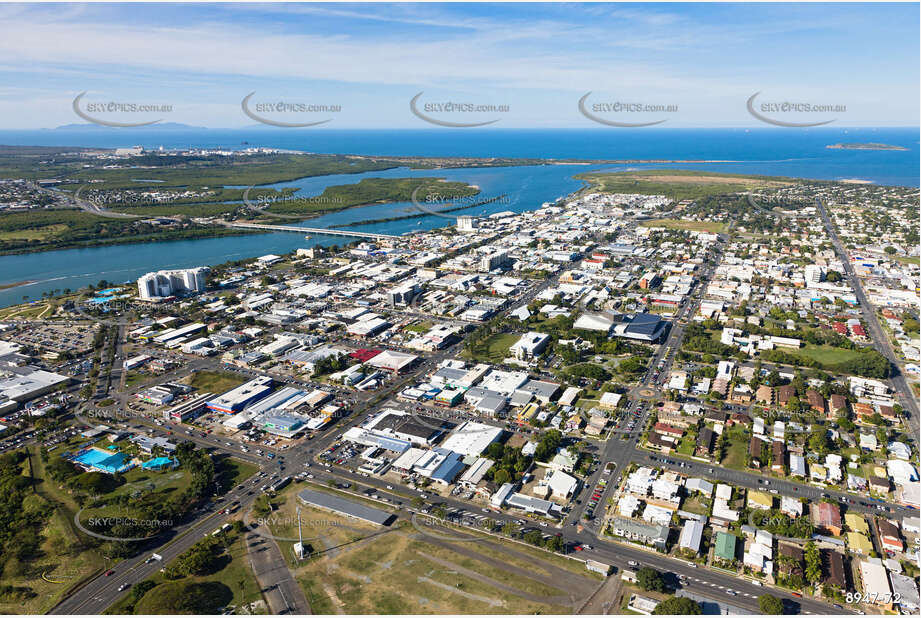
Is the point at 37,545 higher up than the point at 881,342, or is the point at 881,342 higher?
the point at 881,342

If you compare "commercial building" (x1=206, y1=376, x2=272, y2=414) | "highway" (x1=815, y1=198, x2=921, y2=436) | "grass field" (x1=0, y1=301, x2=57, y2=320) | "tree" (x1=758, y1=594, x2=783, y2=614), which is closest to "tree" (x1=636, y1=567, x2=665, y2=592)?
"tree" (x1=758, y1=594, x2=783, y2=614)

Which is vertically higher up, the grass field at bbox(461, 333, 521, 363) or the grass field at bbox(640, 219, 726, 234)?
the grass field at bbox(640, 219, 726, 234)

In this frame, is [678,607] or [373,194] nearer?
[678,607]

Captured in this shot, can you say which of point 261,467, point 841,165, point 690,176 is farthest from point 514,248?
point 841,165

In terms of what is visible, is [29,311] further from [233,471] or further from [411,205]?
[411,205]

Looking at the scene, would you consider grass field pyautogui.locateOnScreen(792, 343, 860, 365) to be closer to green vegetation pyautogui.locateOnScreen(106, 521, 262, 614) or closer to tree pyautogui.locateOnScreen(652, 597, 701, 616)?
tree pyautogui.locateOnScreen(652, 597, 701, 616)

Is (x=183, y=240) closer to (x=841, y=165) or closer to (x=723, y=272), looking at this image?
(x=723, y=272)

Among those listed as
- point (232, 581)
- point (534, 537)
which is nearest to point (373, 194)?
point (232, 581)

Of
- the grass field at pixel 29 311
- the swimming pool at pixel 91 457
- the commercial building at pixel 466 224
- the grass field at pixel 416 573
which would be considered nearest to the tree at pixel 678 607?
the grass field at pixel 416 573
